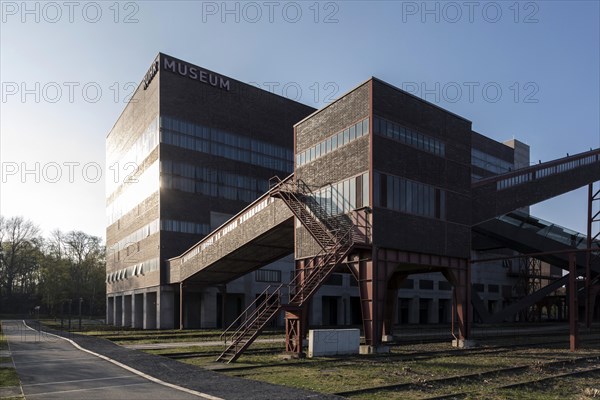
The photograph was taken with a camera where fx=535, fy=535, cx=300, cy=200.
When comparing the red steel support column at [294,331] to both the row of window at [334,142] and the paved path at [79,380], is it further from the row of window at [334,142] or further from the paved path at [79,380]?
the row of window at [334,142]

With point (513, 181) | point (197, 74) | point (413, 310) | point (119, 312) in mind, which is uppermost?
point (197, 74)

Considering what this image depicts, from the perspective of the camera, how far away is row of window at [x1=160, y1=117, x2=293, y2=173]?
57.4 m

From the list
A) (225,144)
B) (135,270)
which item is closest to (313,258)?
(225,144)

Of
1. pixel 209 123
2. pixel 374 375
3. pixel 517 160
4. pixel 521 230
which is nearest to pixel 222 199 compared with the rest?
pixel 209 123

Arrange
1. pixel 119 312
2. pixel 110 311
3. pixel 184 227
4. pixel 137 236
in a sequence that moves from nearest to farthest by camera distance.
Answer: pixel 184 227, pixel 137 236, pixel 119 312, pixel 110 311

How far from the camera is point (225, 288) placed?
53.1m

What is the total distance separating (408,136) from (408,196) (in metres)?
3.42

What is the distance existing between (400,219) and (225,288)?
92.0 feet

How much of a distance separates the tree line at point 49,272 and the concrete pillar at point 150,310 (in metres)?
49.7

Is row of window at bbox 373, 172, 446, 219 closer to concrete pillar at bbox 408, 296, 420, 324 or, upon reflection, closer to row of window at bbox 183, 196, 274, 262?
row of window at bbox 183, 196, 274, 262

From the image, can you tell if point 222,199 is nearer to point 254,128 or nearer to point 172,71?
point 254,128

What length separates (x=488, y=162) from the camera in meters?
84.4

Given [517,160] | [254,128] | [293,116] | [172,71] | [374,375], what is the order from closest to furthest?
[374,375], [172,71], [254,128], [293,116], [517,160]

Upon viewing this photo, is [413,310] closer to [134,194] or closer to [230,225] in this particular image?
[134,194]
